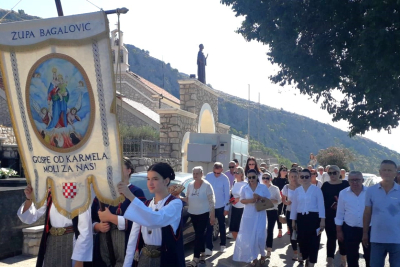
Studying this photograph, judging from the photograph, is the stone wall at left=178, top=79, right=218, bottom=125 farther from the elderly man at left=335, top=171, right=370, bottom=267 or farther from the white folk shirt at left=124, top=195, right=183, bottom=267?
the white folk shirt at left=124, top=195, right=183, bottom=267

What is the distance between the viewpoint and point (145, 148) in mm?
17328

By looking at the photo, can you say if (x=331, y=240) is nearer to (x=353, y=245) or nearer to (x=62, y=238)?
(x=353, y=245)

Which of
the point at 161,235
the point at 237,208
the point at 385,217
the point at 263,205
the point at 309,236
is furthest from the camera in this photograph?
the point at 237,208

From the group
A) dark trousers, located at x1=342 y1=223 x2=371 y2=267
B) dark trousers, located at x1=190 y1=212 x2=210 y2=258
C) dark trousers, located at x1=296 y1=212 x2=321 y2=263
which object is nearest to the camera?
dark trousers, located at x1=342 y1=223 x2=371 y2=267

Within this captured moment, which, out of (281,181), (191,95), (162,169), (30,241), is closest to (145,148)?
(191,95)

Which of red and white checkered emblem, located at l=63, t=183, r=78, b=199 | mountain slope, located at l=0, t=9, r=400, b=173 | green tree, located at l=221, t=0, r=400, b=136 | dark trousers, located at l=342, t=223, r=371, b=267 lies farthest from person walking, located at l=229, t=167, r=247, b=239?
mountain slope, located at l=0, t=9, r=400, b=173

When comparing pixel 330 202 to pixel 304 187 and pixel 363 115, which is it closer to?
pixel 304 187

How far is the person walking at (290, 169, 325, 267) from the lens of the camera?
770 centimetres

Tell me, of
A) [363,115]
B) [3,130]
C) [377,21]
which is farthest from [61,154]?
[3,130]

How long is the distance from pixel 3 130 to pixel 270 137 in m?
90.1

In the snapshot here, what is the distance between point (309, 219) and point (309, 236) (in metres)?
0.29

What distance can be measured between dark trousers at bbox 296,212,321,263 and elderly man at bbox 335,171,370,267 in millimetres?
652

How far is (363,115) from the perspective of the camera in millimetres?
12930

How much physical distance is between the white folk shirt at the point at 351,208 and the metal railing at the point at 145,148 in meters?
10.4
